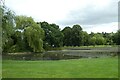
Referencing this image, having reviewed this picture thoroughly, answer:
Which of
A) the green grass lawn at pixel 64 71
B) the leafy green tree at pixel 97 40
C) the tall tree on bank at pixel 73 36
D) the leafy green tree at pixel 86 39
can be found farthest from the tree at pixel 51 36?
the green grass lawn at pixel 64 71

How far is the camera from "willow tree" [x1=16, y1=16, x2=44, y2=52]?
163 ft

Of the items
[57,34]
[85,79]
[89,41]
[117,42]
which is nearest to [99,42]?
[89,41]

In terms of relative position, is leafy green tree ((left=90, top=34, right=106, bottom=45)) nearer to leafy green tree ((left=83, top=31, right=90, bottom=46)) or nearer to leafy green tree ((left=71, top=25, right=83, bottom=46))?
leafy green tree ((left=83, top=31, right=90, bottom=46))

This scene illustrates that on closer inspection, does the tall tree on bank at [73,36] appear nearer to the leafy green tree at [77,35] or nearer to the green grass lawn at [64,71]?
the leafy green tree at [77,35]

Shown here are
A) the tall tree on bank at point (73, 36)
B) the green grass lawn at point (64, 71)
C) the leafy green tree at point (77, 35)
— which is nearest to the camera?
the green grass lawn at point (64, 71)

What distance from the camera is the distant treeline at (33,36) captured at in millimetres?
22391

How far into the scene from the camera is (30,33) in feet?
162

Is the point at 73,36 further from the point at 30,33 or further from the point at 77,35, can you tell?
the point at 30,33

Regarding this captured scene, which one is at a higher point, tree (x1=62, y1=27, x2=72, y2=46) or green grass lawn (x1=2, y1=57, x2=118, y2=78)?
tree (x1=62, y1=27, x2=72, y2=46)

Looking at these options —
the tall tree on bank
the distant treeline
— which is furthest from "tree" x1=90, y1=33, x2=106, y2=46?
the tall tree on bank

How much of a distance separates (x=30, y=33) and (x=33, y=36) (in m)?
0.86

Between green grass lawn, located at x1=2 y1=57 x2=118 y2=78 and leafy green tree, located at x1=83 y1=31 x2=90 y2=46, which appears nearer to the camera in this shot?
green grass lawn, located at x1=2 y1=57 x2=118 y2=78

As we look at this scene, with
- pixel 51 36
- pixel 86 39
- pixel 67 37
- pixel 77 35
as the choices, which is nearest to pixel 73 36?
pixel 77 35

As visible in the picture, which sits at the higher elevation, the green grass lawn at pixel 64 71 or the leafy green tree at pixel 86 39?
the leafy green tree at pixel 86 39
